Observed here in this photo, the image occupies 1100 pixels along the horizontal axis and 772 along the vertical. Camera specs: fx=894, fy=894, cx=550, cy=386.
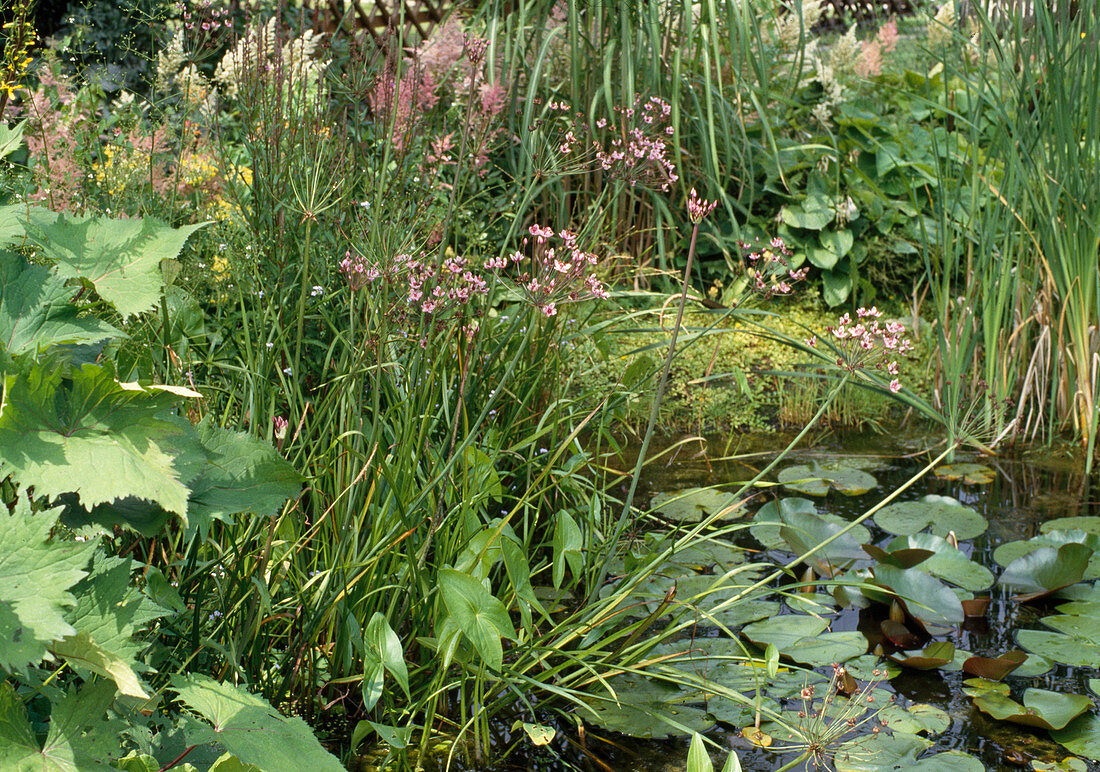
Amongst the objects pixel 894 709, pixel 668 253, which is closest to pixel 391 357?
pixel 894 709

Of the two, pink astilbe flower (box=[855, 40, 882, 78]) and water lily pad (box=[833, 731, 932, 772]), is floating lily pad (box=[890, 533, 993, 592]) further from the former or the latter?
pink astilbe flower (box=[855, 40, 882, 78])

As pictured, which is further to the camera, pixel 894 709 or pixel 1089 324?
pixel 1089 324

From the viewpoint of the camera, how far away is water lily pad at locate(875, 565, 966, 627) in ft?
6.81

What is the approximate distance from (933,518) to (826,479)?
0.35 meters

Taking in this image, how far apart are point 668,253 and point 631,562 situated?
3141 millimetres

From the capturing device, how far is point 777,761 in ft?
5.43

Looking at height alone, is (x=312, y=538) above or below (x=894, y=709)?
above

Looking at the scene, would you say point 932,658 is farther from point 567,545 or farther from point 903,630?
point 567,545

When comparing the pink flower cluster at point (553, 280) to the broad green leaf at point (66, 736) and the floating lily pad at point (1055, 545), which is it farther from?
the floating lily pad at point (1055, 545)

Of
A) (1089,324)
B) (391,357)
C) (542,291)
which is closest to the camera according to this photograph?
(542,291)

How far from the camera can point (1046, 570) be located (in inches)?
87.3

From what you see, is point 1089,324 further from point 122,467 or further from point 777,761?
point 122,467

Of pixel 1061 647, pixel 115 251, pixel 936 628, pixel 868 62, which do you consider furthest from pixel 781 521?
pixel 868 62

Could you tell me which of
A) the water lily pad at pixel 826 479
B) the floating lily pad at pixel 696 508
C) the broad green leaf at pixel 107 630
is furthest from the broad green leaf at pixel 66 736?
the water lily pad at pixel 826 479
